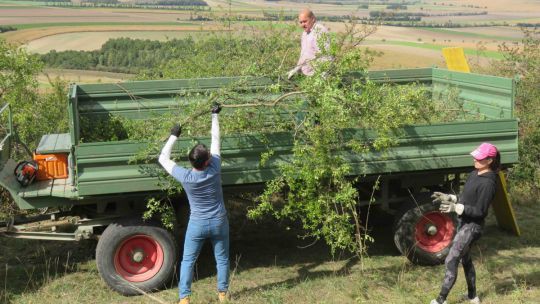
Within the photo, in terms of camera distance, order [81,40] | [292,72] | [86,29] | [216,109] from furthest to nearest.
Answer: [86,29] < [81,40] < [292,72] < [216,109]

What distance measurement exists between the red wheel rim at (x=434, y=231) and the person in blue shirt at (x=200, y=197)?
7.26ft

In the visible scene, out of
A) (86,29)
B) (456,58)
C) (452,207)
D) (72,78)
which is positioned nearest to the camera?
(452,207)

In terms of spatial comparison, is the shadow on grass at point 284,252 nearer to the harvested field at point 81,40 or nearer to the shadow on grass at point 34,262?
the shadow on grass at point 34,262

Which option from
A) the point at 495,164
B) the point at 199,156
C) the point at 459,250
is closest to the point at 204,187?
the point at 199,156

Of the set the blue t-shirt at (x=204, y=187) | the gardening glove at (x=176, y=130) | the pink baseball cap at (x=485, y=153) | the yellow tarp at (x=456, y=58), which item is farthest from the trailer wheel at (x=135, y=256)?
the yellow tarp at (x=456, y=58)

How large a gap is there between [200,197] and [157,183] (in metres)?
0.58

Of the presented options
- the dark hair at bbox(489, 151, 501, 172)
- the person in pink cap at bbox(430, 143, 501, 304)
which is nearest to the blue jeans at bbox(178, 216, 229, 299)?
the person in pink cap at bbox(430, 143, 501, 304)

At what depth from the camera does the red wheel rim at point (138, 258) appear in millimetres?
5113

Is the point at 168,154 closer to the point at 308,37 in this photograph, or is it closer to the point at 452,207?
the point at 452,207

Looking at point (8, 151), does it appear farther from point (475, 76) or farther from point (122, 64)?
point (122, 64)

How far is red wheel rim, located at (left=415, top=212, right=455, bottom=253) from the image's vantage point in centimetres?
580

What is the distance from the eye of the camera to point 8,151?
532 centimetres

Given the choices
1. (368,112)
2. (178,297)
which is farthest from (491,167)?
(178,297)

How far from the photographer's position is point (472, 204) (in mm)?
4582
